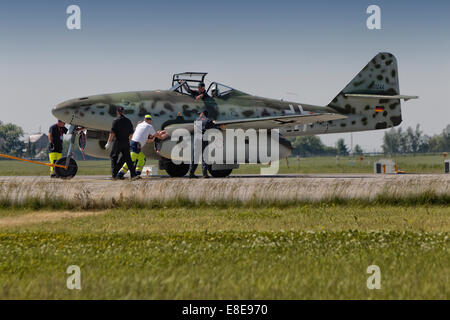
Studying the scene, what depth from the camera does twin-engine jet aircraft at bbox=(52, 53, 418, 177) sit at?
17.8 m

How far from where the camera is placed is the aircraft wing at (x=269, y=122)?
1798 cm

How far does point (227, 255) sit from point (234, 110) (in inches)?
584

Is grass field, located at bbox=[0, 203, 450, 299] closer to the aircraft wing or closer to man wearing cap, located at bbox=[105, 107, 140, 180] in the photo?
man wearing cap, located at bbox=[105, 107, 140, 180]

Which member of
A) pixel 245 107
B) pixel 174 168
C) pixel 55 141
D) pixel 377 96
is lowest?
pixel 174 168

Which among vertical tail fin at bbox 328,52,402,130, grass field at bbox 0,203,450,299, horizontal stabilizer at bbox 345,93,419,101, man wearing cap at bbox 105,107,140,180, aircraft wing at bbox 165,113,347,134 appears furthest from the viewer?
vertical tail fin at bbox 328,52,402,130

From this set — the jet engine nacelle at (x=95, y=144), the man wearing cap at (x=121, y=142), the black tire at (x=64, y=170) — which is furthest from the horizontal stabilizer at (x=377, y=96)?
the man wearing cap at (x=121, y=142)

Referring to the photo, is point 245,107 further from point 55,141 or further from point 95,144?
point 55,141

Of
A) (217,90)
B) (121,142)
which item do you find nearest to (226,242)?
(121,142)

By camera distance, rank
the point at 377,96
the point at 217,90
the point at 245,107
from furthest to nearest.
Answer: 1. the point at 377,96
2. the point at 245,107
3. the point at 217,90

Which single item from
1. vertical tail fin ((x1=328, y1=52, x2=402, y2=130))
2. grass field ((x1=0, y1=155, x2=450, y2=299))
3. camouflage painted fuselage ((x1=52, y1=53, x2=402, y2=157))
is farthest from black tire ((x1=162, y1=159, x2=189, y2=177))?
grass field ((x1=0, y1=155, x2=450, y2=299))

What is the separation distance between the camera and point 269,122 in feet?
61.1

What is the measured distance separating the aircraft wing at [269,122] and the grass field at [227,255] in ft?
27.9

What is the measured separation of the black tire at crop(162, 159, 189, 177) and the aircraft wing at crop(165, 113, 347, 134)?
166 cm
